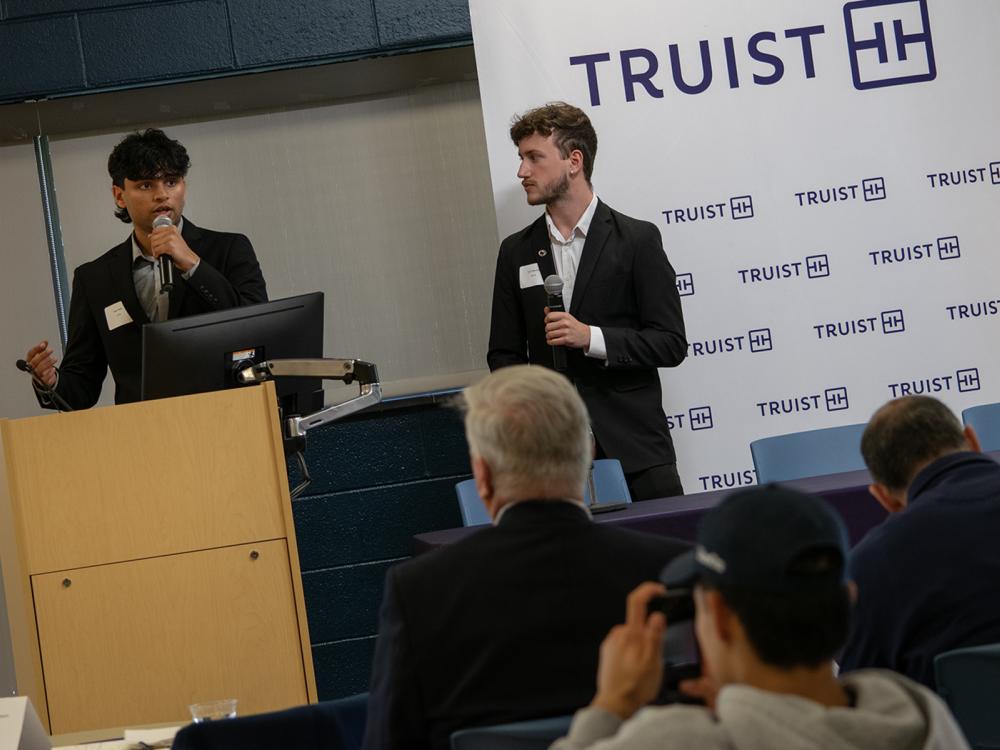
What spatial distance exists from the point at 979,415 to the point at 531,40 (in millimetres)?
2125

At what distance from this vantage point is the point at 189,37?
4867 millimetres

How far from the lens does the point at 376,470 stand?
4.98 m

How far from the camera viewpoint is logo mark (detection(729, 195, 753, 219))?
4863mm

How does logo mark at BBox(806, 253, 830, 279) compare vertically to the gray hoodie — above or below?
above

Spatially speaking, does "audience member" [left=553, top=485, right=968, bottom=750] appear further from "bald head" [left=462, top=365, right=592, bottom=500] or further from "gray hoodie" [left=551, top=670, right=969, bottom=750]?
"bald head" [left=462, top=365, right=592, bottom=500]

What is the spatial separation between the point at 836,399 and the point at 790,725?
3.88 m

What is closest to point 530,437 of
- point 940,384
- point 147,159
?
point 147,159

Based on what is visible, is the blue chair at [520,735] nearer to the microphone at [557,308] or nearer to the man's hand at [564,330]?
the microphone at [557,308]

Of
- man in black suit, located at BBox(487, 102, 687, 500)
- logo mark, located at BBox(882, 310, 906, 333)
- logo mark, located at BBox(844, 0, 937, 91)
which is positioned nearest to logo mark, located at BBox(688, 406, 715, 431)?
man in black suit, located at BBox(487, 102, 687, 500)

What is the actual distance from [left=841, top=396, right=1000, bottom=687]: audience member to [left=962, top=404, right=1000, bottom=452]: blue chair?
2141 mm

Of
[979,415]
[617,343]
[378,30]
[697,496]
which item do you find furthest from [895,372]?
[378,30]

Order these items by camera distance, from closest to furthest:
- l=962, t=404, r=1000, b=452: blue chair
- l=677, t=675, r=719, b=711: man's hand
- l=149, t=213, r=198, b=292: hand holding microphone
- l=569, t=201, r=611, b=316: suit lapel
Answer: l=677, t=675, r=719, b=711: man's hand < l=149, t=213, r=198, b=292: hand holding microphone < l=962, t=404, r=1000, b=452: blue chair < l=569, t=201, r=611, b=316: suit lapel

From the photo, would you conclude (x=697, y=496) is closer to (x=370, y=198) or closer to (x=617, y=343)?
(x=617, y=343)

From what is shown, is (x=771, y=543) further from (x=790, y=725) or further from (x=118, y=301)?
(x=118, y=301)
